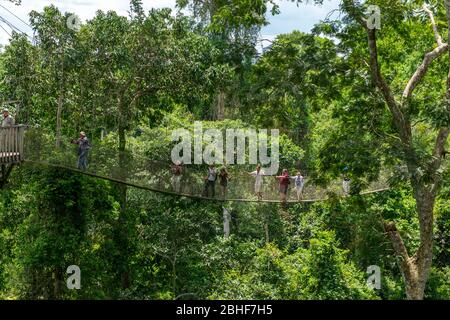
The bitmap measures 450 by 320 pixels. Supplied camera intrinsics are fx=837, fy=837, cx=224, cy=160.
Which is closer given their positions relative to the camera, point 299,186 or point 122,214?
point 299,186

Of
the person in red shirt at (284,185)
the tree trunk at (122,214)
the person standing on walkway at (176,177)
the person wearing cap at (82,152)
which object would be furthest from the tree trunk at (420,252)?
the tree trunk at (122,214)

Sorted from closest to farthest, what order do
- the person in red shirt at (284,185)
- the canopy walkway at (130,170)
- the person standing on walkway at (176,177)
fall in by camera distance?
the canopy walkway at (130,170) → the person standing on walkway at (176,177) → the person in red shirt at (284,185)

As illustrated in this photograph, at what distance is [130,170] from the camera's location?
46.3 feet

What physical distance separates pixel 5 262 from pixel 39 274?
3.70ft

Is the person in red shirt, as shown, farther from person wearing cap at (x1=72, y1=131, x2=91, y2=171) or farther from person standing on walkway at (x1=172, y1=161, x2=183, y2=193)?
person wearing cap at (x1=72, y1=131, x2=91, y2=171)

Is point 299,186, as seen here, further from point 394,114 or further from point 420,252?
point 394,114

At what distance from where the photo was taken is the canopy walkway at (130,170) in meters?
12.7

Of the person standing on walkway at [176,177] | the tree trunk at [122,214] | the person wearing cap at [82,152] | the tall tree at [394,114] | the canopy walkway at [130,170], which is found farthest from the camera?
the tree trunk at [122,214]

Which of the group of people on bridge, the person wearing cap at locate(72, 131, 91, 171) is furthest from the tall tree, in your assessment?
the person wearing cap at locate(72, 131, 91, 171)

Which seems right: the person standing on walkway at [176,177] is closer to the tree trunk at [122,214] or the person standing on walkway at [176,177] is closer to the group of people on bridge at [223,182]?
the group of people on bridge at [223,182]

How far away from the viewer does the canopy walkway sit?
1270 cm

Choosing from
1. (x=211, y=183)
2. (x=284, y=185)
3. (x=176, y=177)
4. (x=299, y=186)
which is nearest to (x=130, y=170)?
(x=176, y=177)

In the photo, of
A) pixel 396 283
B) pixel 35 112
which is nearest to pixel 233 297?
pixel 396 283

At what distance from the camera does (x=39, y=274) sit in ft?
52.6
